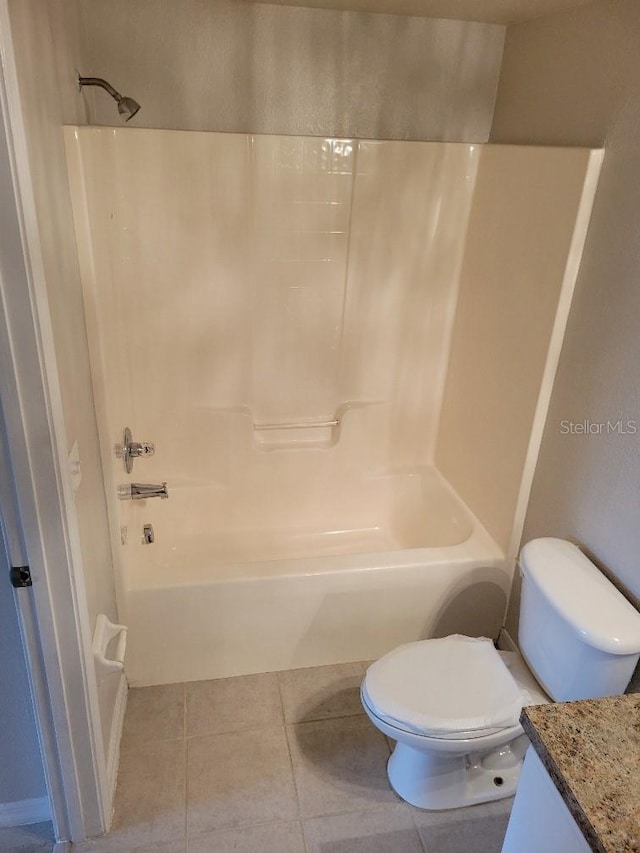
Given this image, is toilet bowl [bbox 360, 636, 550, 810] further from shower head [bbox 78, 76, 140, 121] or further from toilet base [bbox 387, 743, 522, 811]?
shower head [bbox 78, 76, 140, 121]

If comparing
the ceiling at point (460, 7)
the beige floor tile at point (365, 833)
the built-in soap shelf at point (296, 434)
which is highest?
the ceiling at point (460, 7)

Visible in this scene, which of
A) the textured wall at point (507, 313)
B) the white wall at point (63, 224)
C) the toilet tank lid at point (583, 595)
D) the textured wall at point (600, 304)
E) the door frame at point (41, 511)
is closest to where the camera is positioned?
the door frame at point (41, 511)

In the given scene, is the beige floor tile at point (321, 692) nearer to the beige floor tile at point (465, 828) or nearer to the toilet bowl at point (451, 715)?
the toilet bowl at point (451, 715)

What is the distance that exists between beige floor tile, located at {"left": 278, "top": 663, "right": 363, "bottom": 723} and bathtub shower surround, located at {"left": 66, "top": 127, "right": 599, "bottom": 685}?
56 millimetres

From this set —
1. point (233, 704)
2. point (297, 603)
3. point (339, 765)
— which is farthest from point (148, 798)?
point (297, 603)

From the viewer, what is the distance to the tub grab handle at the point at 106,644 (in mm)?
Result: 1566

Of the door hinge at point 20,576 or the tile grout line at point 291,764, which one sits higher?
the door hinge at point 20,576

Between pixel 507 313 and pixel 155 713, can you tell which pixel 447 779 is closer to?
pixel 155 713

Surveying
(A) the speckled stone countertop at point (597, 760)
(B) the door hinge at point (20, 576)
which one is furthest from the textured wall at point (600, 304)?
(B) the door hinge at point (20, 576)

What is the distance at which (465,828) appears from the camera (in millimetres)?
1726

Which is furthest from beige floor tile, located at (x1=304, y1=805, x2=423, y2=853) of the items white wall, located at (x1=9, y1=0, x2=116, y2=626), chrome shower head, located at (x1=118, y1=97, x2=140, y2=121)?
chrome shower head, located at (x1=118, y1=97, x2=140, y2=121)

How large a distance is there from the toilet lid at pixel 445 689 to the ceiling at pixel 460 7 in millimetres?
1894

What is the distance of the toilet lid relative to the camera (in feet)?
5.20

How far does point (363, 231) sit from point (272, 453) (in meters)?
0.96
